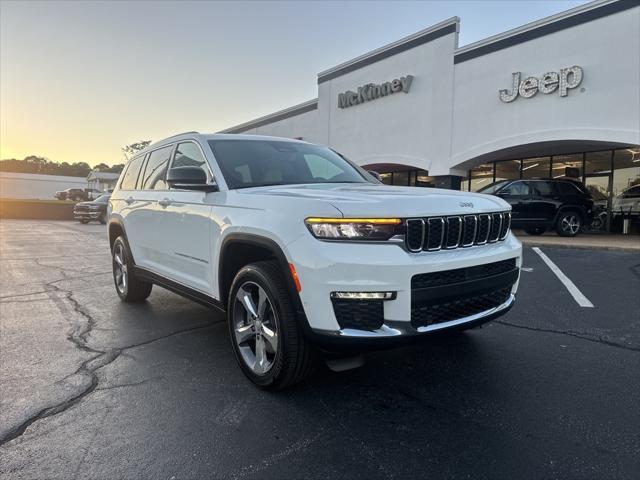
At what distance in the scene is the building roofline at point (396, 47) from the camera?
16.7 meters

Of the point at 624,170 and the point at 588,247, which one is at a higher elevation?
the point at 624,170

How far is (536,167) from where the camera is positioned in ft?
58.1

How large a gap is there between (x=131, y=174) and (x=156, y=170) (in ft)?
3.40

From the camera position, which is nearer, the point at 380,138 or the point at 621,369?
the point at 621,369

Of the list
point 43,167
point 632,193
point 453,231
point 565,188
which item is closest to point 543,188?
point 565,188

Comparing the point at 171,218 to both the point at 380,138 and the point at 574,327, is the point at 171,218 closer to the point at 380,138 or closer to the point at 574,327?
the point at 574,327

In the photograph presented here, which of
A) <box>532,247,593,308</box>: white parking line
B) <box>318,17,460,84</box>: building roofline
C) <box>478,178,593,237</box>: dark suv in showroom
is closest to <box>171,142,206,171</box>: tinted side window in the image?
<box>532,247,593,308</box>: white parking line

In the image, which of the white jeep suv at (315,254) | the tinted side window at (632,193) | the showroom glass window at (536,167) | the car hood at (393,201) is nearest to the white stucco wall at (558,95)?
the showroom glass window at (536,167)

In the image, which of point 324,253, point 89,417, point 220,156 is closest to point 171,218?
point 220,156

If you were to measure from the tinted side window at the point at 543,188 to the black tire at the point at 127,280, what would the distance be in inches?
464

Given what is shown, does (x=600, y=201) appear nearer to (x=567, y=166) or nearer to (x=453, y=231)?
(x=567, y=166)

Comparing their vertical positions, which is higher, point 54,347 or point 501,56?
point 501,56

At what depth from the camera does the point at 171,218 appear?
4273 millimetres

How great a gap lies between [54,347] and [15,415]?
54.1 inches
